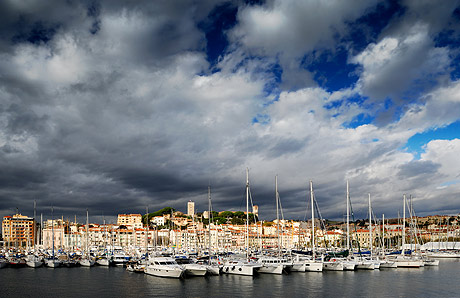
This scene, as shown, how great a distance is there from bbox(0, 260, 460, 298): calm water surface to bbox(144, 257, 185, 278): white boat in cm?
84

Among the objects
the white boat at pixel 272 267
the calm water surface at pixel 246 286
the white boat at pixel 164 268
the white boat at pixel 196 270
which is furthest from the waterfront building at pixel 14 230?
the white boat at pixel 272 267

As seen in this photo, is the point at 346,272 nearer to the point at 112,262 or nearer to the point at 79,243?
the point at 112,262

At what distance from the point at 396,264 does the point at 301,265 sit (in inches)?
656

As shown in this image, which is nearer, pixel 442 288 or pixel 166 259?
pixel 442 288

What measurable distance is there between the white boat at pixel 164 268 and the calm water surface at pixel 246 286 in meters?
0.84

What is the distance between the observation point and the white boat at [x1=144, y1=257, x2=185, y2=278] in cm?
4464

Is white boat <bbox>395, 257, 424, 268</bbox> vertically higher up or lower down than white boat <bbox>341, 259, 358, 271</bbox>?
lower down

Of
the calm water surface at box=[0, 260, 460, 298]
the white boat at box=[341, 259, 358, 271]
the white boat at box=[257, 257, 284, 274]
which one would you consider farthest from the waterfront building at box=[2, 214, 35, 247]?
the white boat at box=[341, 259, 358, 271]

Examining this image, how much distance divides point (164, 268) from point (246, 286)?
37.8 ft

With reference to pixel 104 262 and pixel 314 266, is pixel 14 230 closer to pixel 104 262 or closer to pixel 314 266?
pixel 104 262

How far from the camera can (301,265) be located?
5097cm

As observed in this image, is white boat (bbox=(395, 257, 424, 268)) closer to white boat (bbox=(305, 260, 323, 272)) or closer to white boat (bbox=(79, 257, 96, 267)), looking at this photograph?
white boat (bbox=(305, 260, 323, 272))

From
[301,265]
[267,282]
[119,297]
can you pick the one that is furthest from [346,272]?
[119,297]

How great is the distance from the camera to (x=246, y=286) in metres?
38.6
